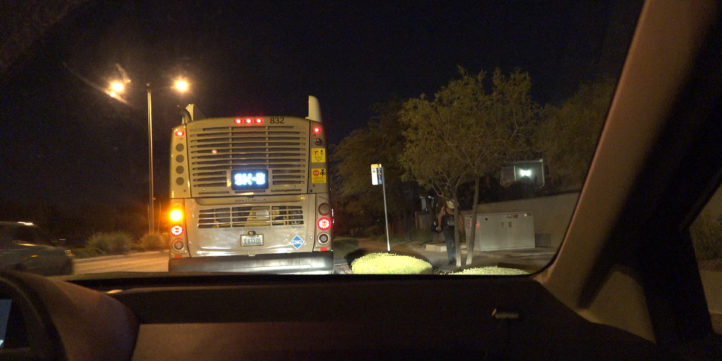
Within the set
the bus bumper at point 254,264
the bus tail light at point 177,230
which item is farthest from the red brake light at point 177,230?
the bus bumper at point 254,264

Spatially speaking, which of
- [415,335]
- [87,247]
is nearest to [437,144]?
[87,247]

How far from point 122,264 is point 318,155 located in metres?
4.55

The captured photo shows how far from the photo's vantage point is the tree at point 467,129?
14.4 meters

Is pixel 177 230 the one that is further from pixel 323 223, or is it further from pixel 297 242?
pixel 323 223

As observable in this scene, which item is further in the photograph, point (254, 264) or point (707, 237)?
point (254, 264)

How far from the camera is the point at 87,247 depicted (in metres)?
11.9

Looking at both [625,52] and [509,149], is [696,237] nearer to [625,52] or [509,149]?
[625,52]

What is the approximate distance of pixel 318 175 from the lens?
1012 centimetres

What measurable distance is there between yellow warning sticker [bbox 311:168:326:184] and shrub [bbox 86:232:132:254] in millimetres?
4962

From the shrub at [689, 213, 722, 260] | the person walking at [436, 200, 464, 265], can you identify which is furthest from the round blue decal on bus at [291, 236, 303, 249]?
the shrub at [689, 213, 722, 260]

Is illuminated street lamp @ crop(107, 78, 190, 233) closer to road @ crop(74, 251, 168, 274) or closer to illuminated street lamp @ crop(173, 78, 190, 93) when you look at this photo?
illuminated street lamp @ crop(173, 78, 190, 93)

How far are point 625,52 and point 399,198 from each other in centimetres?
3250

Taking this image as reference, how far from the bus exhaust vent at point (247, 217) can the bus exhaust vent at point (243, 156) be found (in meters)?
0.30

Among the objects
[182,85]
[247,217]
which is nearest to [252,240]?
[247,217]
